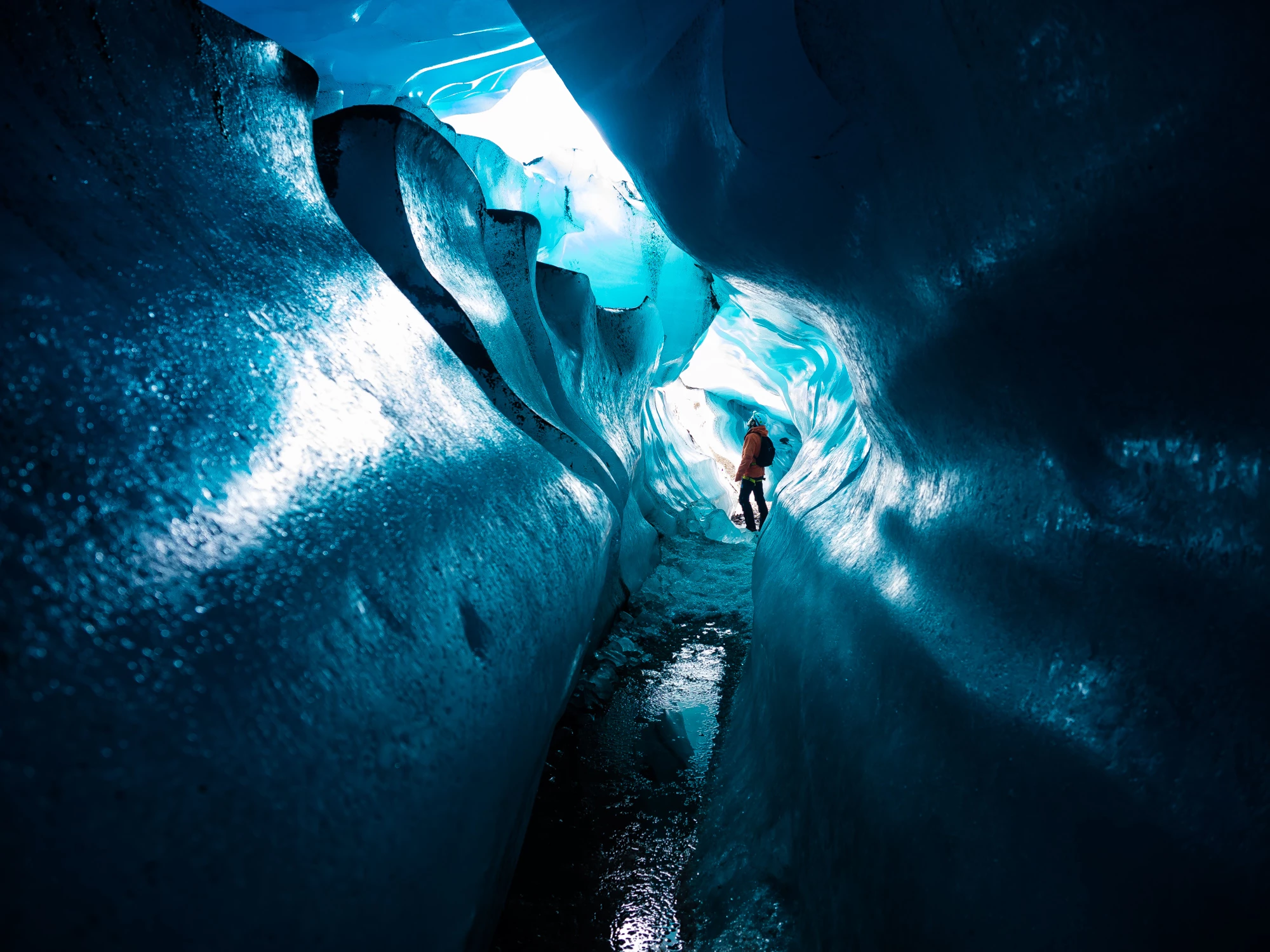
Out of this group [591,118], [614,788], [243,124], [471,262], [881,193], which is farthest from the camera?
[591,118]

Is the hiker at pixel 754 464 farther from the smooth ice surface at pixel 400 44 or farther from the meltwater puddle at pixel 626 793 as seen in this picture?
the smooth ice surface at pixel 400 44

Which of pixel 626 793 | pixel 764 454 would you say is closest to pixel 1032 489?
pixel 626 793

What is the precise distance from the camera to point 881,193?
129 cm

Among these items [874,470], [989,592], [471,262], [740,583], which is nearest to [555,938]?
[989,592]

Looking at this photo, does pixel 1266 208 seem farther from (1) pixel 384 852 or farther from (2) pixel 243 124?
(2) pixel 243 124

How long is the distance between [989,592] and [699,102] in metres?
1.75

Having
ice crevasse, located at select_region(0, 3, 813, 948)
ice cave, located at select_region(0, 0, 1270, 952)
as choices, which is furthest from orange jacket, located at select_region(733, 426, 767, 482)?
ice crevasse, located at select_region(0, 3, 813, 948)

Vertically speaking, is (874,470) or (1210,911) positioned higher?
(874,470)

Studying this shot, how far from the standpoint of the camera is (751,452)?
6523 millimetres

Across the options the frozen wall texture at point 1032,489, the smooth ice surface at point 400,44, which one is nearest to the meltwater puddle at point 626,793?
the frozen wall texture at point 1032,489

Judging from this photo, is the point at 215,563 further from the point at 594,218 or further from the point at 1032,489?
the point at 594,218

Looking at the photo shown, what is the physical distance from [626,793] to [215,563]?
1.56 m

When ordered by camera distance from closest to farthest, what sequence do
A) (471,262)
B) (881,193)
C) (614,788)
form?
(881,193) → (614,788) → (471,262)

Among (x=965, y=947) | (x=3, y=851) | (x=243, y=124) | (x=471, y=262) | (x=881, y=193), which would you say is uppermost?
(x=471, y=262)
